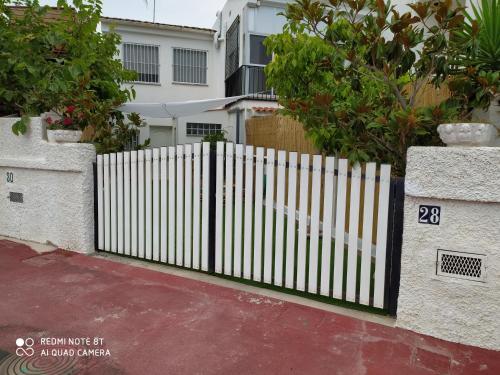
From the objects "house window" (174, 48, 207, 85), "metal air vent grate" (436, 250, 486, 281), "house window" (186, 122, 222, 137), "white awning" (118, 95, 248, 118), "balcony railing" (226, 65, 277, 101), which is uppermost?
"house window" (174, 48, 207, 85)

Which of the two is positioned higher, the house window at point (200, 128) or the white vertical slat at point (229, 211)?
Answer: the house window at point (200, 128)

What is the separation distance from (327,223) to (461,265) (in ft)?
4.18

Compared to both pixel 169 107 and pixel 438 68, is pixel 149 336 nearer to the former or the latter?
pixel 438 68

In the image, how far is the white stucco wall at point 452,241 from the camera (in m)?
3.25

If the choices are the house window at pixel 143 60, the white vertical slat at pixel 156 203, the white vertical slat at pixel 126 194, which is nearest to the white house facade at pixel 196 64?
the house window at pixel 143 60

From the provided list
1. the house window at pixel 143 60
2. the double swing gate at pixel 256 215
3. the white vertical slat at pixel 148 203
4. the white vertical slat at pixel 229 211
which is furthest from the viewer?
the house window at pixel 143 60

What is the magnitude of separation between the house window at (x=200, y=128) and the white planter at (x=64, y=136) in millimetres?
10464

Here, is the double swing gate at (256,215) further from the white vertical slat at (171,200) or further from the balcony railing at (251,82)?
the balcony railing at (251,82)

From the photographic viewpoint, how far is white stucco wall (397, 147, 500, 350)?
3.25m

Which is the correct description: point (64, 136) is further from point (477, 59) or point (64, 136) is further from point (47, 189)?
point (477, 59)

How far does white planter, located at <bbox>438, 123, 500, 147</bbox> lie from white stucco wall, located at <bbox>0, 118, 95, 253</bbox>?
15.2 ft

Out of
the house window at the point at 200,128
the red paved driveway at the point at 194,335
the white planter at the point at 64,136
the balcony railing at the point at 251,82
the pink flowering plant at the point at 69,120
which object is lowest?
the red paved driveway at the point at 194,335

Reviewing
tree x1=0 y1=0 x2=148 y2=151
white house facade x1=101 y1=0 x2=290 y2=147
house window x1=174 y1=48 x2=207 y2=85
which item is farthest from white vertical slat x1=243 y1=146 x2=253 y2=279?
A: house window x1=174 y1=48 x2=207 y2=85

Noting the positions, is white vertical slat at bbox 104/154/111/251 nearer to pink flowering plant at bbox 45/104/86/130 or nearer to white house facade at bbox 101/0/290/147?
pink flowering plant at bbox 45/104/86/130
